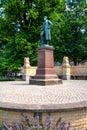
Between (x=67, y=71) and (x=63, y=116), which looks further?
(x=67, y=71)

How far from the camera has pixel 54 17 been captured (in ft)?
98.6

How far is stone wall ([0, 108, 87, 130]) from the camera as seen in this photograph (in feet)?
20.4

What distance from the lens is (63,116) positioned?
6.30 meters

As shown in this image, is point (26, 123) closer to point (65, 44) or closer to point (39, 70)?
point (39, 70)

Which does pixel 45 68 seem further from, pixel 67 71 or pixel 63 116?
pixel 63 116

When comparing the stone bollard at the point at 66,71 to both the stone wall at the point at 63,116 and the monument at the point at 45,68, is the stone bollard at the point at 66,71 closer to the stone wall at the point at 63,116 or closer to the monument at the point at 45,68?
the monument at the point at 45,68

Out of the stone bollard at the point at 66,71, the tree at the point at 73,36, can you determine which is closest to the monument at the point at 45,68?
the stone bollard at the point at 66,71

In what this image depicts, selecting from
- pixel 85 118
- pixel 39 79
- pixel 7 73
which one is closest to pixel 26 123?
pixel 85 118

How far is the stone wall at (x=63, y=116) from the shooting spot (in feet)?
20.4

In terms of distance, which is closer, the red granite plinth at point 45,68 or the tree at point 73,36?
the red granite plinth at point 45,68

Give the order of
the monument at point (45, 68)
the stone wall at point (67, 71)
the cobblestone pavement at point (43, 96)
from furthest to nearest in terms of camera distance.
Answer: the stone wall at point (67, 71) → the monument at point (45, 68) → the cobblestone pavement at point (43, 96)

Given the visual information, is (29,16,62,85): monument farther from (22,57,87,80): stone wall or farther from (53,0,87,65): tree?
(53,0,87,65): tree

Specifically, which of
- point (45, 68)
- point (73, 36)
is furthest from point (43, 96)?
point (73, 36)

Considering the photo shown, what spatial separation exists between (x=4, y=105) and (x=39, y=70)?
1022cm
